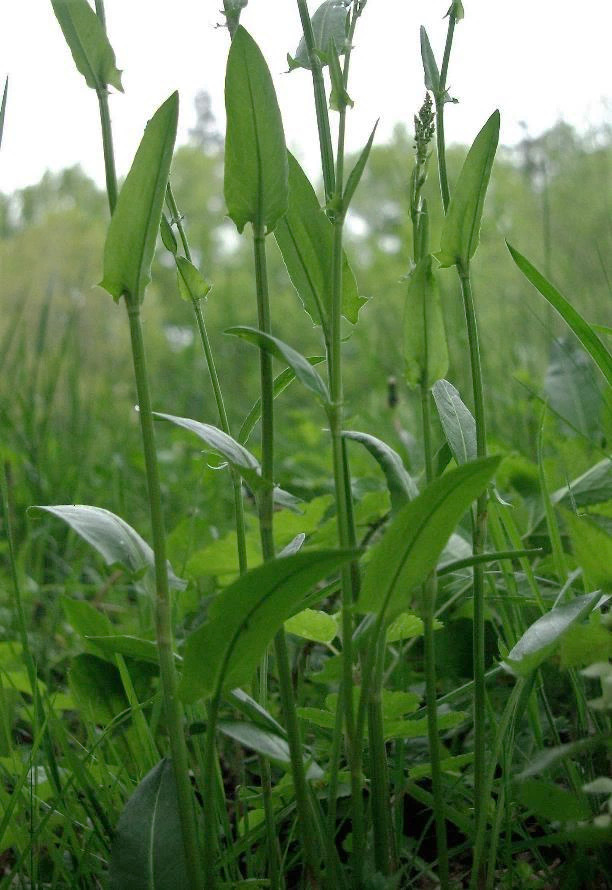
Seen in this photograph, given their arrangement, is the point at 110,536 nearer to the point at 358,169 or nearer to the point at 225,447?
the point at 225,447

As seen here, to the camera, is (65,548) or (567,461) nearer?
(567,461)

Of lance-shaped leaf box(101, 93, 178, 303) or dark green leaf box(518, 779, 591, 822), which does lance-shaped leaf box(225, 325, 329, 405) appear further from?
dark green leaf box(518, 779, 591, 822)

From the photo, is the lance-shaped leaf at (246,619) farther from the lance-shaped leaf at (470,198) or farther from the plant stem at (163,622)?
the lance-shaped leaf at (470,198)

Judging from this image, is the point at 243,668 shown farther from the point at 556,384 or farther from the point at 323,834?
the point at 556,384

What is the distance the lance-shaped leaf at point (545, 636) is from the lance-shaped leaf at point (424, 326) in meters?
0.16

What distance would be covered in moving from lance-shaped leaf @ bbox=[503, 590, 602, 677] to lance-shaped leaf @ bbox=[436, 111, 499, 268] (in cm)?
22

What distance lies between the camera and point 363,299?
0.55 m

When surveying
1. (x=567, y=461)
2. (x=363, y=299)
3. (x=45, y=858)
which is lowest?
(x=45, y=858)

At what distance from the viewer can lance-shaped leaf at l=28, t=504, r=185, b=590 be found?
459 mm

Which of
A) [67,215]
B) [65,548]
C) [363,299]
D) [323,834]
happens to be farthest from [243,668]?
[67,215]

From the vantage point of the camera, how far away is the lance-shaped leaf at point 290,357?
44 cm

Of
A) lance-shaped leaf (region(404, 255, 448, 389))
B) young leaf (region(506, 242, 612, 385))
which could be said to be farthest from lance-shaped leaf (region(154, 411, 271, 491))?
young leaf (region(506, 242, 612, 385))

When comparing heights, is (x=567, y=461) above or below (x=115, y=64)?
below

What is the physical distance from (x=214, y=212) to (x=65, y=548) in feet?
31.8
